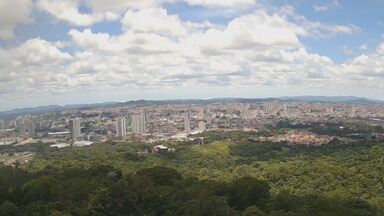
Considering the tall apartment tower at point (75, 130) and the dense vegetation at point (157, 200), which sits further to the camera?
the tall apartment tower at point (75, 130)

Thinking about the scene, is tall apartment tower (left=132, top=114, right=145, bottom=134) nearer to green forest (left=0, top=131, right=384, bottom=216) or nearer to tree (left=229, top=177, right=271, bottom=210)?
green forest (left=0, top=131, right=384, bottom=216)

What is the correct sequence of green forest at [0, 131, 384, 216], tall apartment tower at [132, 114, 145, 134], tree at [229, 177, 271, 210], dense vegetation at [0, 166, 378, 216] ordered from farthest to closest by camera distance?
tall apartment tower at [132, 114, 145, 134], tree at [229, 177, 271, 210], green forest at [0, 131, 384, 216], dense vegetation at [0, 166, 378, 216]

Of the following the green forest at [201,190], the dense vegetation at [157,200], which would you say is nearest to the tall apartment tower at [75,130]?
the green forest at [201,190]

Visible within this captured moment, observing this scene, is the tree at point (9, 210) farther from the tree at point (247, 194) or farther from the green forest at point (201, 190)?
the tree at point (247, 194)

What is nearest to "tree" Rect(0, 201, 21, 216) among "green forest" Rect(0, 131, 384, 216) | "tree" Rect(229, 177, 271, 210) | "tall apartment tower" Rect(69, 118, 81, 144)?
"green forest" Rect(0, 131, 384, 216)

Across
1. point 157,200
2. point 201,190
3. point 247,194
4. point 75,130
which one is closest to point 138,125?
point 75,130

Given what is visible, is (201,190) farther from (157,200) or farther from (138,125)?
(138,125)

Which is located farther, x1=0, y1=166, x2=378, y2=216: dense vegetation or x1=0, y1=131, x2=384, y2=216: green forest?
x1=0, y1=131, x2=384, y2=216: green forest

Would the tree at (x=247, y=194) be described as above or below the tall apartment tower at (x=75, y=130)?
above

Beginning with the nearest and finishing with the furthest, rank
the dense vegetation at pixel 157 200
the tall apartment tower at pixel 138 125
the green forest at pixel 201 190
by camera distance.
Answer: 1. the dense vegetation at pixel 157 200
2. the green forest at pixel 201 190
3. the tall apartment tower at pixel 138 125

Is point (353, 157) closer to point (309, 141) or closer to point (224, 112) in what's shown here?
point (309, 141)

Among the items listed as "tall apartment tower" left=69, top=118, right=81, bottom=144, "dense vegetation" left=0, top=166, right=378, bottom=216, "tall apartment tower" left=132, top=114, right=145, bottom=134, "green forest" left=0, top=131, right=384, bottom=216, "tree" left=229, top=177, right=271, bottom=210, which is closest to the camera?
"dense vegetation" left=0, top=166, right=378, bottom=216
